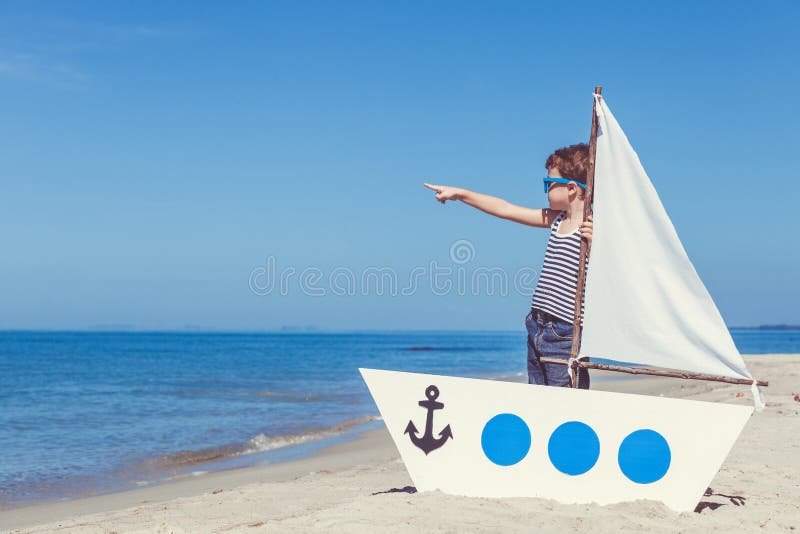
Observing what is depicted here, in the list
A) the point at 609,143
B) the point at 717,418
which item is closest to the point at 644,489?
the point at 717,418

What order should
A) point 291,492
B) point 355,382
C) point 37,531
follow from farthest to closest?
1. point 355,382
2. point 291,492
3. point 37,531

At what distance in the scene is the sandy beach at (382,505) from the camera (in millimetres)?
3973

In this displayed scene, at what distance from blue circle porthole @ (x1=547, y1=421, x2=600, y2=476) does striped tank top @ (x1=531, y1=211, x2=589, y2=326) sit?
66 cm

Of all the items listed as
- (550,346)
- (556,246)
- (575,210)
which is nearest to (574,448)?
(550,346)

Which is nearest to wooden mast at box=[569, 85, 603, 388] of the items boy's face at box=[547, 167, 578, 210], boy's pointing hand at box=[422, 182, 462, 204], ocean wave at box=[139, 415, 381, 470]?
boy's face at box=[547, 167, 578, 210]

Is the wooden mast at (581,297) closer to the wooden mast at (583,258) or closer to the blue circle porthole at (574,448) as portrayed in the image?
the wooden mast at (583,258)

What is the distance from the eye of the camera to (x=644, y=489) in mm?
4266

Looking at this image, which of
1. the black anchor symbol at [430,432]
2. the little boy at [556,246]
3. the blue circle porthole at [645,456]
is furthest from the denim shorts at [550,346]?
the black anchor symbol at [430,432]

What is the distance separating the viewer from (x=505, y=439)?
14.6 feet

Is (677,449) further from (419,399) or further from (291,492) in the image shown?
(291,492)

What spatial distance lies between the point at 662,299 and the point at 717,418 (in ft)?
2.44

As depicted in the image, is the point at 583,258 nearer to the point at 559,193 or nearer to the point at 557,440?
the point at 559,193

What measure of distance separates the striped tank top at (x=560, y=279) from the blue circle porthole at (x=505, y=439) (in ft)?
2.37

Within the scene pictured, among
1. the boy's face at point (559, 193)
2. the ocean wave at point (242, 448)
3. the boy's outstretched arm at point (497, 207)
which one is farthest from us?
the ocean wave at point (242, 448)
